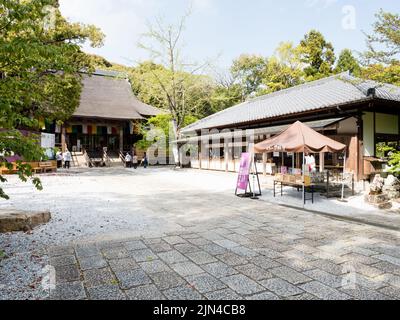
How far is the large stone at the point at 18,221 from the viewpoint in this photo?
4613mm

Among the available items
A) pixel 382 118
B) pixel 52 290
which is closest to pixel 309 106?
Result: pixel 382 118

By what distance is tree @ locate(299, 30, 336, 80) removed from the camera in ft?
89.4

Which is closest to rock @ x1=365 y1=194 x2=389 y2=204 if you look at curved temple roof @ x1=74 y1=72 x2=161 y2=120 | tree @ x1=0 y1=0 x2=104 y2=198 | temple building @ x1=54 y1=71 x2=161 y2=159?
tree @ x1=0 y1=0 x2=104 y2=198

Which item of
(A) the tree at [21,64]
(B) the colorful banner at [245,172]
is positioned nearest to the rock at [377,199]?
(B) the colorful banner at [245,172]

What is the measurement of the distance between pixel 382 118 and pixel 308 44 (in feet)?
64.4

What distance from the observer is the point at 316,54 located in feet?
90.3

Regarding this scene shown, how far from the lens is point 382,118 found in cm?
1091

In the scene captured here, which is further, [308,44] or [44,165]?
[308,44]

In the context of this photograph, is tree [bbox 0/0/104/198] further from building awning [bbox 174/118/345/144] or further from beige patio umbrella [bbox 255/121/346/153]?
building awning [bbox 174/118/345/144]

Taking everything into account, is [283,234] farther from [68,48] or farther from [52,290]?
[68,48]

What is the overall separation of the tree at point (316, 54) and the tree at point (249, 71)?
7.58 meters

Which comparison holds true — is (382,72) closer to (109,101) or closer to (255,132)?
(255,132)

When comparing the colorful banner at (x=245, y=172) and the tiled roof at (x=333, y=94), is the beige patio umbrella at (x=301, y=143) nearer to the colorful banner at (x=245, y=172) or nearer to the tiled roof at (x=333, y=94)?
the colorful banner at (x=245, y=172)

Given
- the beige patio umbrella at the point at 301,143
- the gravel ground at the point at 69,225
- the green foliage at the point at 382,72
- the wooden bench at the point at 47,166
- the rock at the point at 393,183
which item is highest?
the green foliage at the point at 382,72
